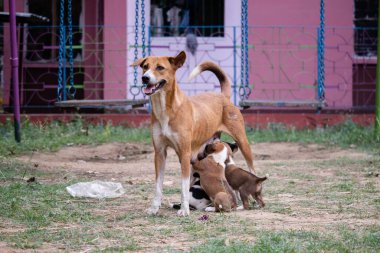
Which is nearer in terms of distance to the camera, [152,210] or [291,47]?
[152,210]

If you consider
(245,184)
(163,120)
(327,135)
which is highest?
(163,120)

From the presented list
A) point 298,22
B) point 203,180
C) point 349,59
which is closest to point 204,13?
point 298,22

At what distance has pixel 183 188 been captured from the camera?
7172 mm

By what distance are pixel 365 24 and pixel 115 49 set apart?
4.71m

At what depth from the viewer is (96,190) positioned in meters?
8.09

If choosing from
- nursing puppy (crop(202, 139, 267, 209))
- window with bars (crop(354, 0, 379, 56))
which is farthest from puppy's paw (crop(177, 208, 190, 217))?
window with bars (crop(354, 0, 379, 56))

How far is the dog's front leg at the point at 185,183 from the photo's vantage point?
709 centimetres

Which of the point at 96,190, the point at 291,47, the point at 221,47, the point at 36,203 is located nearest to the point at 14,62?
the point at 96,190

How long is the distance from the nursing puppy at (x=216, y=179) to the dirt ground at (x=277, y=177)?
17cm

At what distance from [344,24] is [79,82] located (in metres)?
4.99

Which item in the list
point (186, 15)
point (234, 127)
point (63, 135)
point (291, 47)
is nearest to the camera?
point (234, 127)

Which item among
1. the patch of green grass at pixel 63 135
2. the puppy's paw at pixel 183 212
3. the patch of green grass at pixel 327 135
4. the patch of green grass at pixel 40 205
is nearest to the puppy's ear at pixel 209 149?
the puppy's paw at pixel 183 212

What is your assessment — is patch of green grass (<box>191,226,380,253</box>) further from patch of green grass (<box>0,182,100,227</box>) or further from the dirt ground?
patch of green grass (<box>0,182,100,227</box>)

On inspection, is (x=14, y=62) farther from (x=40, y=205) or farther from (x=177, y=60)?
(x=177, y=60)
